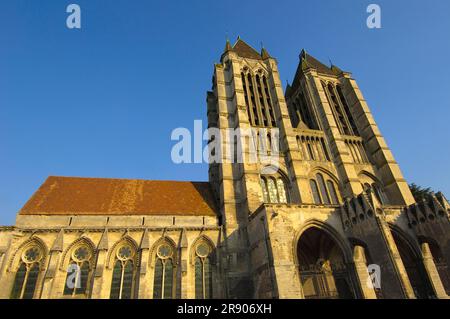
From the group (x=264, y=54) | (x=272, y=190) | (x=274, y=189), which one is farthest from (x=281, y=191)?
(x=264, y=54)

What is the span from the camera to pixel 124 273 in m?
16.8

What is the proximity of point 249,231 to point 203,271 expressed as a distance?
417 centimetres

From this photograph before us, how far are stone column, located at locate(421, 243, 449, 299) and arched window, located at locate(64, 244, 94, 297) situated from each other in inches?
781

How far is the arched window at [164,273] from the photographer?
16.7m

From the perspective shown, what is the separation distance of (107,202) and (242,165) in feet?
35.9

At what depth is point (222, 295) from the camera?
16984mm

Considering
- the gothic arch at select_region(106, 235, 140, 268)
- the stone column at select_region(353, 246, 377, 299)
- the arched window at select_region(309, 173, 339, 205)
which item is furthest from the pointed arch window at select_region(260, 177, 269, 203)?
the gothic arch at select_region(106, 235, 140, 268)

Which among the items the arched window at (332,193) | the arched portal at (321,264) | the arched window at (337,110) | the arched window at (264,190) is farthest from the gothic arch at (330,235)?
the arched window at (337,110)

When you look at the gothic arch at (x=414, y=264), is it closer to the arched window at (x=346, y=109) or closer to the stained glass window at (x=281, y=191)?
the stained glass window at (x=281, y=191)

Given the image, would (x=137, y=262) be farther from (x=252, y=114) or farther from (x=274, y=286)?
(x=252, y=114)

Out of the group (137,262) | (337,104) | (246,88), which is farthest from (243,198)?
(337,104)

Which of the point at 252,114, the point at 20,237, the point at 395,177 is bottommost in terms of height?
the point at 20,237

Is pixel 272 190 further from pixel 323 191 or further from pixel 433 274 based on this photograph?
pixel 433 274

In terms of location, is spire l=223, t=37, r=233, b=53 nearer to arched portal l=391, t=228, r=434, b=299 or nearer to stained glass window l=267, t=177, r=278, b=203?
stained glass window l=267, t=177, r=278, b=203
